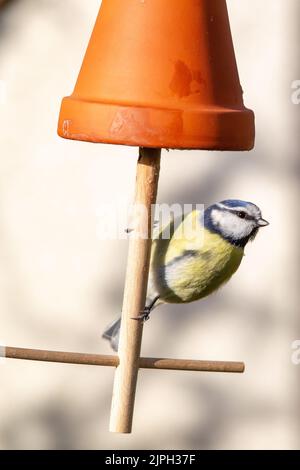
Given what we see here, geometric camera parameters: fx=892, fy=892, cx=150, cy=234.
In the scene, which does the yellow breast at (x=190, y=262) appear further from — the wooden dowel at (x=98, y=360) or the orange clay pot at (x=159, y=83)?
the orange clay pot at (x=159, y=83)

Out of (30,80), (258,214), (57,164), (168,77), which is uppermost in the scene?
(30,80)

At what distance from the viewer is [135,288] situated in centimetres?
148

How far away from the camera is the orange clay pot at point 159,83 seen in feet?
4.23

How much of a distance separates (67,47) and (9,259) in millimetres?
643

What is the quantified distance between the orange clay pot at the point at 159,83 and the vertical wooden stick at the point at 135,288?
0.51ft

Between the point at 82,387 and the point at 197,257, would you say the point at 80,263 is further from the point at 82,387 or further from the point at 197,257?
the point at 197,257

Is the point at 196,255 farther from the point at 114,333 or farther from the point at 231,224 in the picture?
the point at 114,333

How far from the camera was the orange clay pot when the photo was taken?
1.29 meters

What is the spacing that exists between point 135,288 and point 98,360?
0.44 ft

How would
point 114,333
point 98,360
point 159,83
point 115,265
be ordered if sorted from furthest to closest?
point 115,265 → point 114,333 → point 98,360 → point 159,83

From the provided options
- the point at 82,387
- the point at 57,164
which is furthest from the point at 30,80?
the point at 82,387

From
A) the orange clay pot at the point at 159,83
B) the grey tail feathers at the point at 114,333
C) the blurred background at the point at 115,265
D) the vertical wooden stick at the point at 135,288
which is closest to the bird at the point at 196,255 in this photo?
the grey tail feathers at the point at 114,333

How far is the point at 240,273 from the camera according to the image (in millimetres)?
2697

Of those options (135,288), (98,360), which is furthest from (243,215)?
(98,360)
